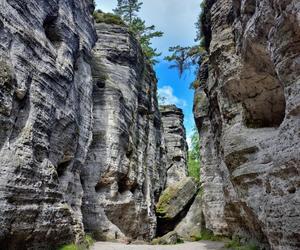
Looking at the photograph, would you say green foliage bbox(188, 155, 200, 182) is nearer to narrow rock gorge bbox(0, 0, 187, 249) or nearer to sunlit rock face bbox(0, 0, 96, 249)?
narrow rock gorge bbox(0, 0, 187, 249)

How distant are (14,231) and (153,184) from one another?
19600 mm

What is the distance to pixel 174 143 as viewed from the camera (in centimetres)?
4062

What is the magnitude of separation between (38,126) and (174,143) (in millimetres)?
30497

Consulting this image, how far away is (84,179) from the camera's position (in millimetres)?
18344

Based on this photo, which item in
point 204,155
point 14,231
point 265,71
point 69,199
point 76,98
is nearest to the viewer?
point 14,231

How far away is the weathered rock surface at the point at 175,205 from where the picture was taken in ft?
86.0

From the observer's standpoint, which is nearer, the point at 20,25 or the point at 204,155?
the point at 20,25

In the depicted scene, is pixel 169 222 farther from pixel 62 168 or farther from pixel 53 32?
pixel 53 32

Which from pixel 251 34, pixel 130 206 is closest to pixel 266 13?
pixel 251 34

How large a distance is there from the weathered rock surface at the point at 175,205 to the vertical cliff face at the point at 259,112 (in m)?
10.8

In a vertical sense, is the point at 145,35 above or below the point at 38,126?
above

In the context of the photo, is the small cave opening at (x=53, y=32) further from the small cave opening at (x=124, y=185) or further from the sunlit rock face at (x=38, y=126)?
the small cave opening at (x=124, y=185)

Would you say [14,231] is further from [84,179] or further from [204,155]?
[204,155]

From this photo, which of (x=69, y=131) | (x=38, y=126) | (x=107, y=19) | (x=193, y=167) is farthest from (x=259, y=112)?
(x=193, y=167)
